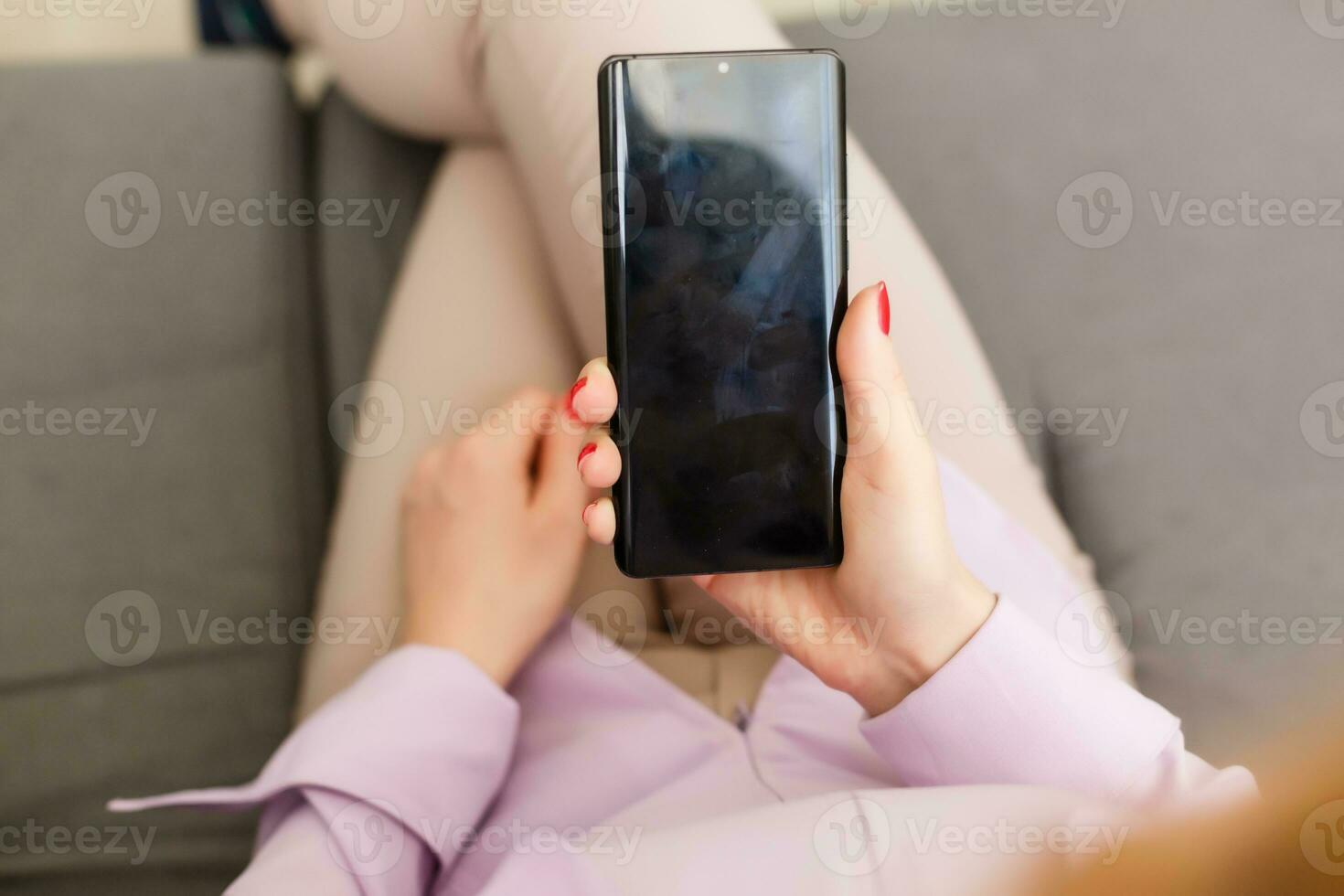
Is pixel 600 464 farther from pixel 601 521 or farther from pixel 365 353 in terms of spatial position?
pixel 365 353

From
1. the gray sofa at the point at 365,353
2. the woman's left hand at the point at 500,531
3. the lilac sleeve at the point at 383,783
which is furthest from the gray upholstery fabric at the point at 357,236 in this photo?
the lilac sleeve at the point at 383,783

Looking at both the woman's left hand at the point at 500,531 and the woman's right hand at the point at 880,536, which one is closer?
the woman's right hand at the point at 880,536

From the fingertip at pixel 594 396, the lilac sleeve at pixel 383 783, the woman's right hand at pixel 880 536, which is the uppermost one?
the fingertip at pixel 594 396

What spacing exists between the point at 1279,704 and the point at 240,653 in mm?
695

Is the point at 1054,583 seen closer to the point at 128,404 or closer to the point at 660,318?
the point at 660,318

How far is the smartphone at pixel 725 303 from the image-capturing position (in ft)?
1.36

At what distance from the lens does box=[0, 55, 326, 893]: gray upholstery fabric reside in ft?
1.92

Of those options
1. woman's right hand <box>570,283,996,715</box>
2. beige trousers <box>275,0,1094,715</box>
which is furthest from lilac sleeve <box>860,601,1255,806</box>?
beige trousers <box>275,0,1094,715</box>

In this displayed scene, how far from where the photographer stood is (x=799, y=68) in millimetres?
412

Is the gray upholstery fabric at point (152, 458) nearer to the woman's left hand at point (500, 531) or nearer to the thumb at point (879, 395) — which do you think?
the woman's left hand at point (500, 531)

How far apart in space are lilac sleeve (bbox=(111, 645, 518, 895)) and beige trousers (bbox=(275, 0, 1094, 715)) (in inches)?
3.9

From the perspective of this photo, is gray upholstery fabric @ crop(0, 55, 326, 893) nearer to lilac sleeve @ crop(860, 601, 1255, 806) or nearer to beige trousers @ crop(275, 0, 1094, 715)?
beige trousers @ crop(275, 0, 1094, 715)

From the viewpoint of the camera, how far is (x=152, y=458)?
0.63m

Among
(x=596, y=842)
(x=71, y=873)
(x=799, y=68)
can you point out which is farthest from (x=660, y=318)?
(x=71, y=873)
